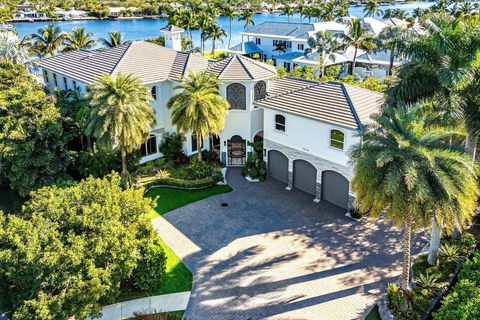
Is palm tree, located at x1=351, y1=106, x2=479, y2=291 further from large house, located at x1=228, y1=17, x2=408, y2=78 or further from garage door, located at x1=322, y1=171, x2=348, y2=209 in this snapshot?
large house, located at x1=228, y1=17, x2=408, y2=78

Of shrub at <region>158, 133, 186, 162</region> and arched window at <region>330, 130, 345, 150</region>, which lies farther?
Answer: shrub at <region>158, 133, 186, 162</region>

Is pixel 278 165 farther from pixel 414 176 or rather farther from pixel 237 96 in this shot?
pixel 414 176

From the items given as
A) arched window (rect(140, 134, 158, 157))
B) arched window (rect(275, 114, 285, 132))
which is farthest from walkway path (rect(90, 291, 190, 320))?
arched window (rect(140, 134, 158, 157))

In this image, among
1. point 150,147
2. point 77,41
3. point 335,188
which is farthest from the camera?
point 77,41

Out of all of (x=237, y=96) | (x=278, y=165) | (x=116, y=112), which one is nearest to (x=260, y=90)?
(x=237, y=96)

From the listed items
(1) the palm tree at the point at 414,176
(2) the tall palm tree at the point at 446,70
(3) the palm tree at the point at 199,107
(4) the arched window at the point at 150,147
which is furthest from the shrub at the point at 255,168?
(1) the palm tree at the point at 414,176

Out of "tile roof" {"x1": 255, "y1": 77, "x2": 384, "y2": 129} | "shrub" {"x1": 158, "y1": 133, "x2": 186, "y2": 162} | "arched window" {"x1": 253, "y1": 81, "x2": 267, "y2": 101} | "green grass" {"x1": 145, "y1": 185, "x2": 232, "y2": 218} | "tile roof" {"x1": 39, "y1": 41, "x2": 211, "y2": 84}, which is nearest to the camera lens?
"tile roof" {"x1": 255, "y1": 77, "x2": 384, "y2": 129}

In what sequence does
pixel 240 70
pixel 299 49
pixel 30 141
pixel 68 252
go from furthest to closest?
1. pixel 299 49
2. pixel 240 70
3. pixel 30 141
4. pixel 68 252
